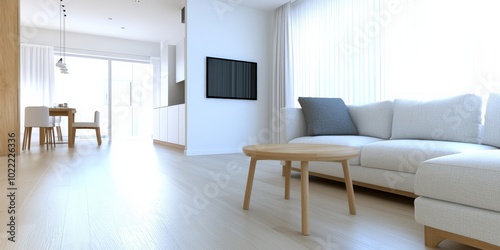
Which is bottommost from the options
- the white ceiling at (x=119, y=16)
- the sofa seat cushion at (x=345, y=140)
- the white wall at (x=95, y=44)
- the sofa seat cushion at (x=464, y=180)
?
the sofa seat cushion at (x=464, y=180)

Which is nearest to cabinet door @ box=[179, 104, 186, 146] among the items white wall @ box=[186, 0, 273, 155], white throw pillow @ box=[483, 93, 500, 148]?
white wall @ box=[186, 0, 273, 155]

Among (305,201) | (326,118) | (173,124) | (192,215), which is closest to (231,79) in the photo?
(173,124)

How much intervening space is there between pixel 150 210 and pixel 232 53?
143 inches

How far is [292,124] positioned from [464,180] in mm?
1831

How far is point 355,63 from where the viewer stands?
12.0 ft

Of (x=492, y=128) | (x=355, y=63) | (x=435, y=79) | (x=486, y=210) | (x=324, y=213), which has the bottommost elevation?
(x=324, y=213)

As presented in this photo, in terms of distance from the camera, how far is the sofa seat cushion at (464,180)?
1039 millimetres

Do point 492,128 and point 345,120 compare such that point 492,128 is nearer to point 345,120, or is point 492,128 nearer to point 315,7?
point 345,120

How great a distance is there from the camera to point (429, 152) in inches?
69.3

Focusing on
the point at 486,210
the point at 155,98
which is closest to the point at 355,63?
the point at 486,210

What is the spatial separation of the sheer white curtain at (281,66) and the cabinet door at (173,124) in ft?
5.57

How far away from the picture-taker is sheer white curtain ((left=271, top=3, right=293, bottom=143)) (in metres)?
4.78

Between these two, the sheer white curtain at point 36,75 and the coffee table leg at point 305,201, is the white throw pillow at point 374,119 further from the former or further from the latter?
the sheer white curtain at point 36,75

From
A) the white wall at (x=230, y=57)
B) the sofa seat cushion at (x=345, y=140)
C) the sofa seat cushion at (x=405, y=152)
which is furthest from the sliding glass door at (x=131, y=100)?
the sofa seat cushion at (x=405, y=152)
